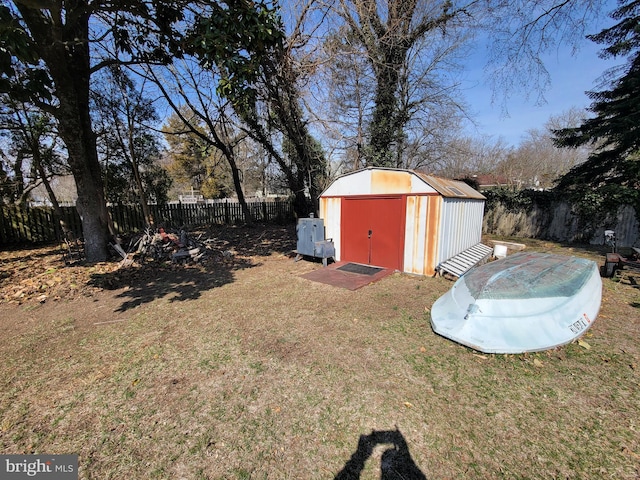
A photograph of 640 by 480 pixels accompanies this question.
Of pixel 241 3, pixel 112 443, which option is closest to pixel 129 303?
pixel 112 443

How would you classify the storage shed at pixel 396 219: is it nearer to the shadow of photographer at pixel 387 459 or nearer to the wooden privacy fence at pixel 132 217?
the shadow of photographer at pixel 387 459

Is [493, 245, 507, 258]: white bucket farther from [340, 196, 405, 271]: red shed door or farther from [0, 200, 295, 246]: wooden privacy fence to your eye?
[0, 200, 295, 246]: wooden privacy fence

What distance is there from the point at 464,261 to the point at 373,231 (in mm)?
2628

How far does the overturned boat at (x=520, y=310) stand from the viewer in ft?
11.3

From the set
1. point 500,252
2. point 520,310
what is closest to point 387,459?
point 520,310

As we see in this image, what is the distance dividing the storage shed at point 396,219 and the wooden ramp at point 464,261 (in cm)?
16

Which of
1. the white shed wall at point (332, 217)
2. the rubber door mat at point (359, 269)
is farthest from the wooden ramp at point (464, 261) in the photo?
the white shed wall at point (332, 217)

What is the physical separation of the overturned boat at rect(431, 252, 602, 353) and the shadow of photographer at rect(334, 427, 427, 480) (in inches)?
74.9

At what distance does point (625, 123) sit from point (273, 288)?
14.4m

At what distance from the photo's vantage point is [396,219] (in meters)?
7.14

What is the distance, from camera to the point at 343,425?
246 centimetres

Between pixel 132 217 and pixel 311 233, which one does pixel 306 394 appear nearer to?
pixel 311 233

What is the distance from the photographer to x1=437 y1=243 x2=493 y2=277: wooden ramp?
6.62m

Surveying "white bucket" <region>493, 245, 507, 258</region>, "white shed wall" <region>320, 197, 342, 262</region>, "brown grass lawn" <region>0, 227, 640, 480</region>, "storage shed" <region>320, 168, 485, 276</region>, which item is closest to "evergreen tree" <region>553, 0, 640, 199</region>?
"white bucket" <region>493, 245, 507, 258</region>
